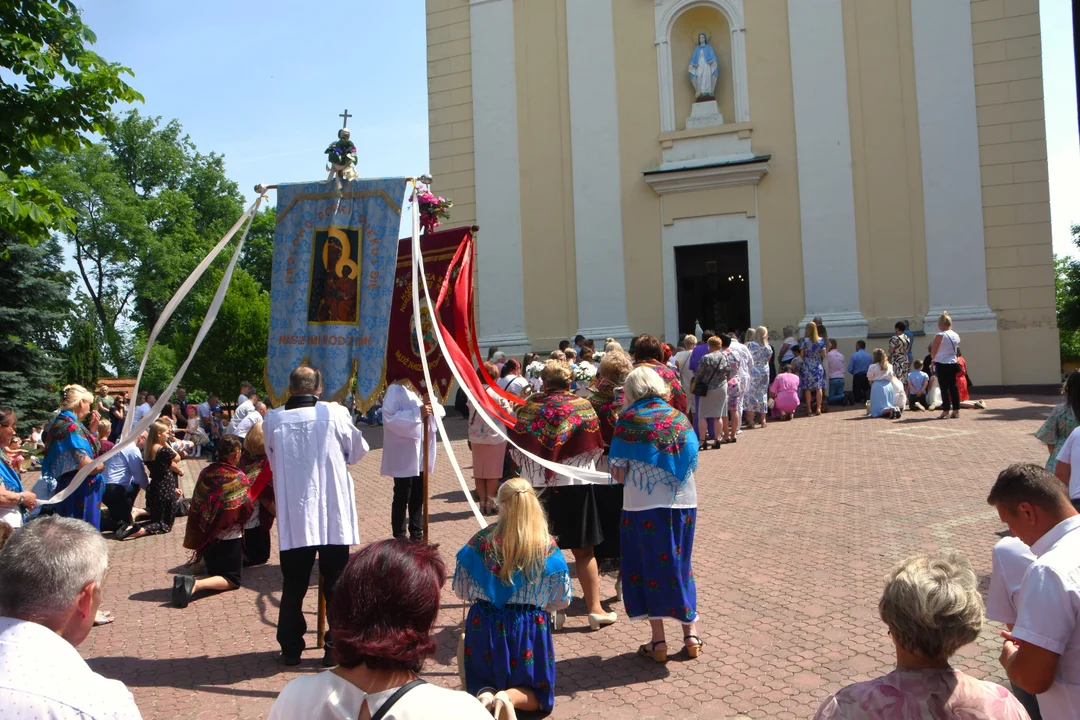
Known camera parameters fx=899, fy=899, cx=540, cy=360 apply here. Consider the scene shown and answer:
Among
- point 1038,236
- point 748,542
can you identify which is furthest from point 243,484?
point 1038,236

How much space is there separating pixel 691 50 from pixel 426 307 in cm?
1558

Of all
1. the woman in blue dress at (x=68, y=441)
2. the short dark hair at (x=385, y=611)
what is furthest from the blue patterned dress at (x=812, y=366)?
the short dark hair at (x=385, y=611)

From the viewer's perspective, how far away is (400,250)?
6.88 m

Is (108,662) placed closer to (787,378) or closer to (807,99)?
(787,378)

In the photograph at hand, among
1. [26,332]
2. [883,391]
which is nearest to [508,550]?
[883,391]

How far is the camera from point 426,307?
6883 millimetres

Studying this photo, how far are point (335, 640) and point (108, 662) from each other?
14.6 feet

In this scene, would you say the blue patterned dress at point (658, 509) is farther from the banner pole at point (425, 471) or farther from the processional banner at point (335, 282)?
the processional banner at point (335, 282)

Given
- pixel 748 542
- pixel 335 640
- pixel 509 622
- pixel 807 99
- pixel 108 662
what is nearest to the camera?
pixel 335 640

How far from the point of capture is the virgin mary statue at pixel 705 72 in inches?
778

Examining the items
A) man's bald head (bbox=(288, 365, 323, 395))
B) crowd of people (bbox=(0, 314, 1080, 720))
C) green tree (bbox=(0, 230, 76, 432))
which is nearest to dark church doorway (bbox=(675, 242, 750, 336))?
crowd of people (bbox=(0, 314, 1080, 720))

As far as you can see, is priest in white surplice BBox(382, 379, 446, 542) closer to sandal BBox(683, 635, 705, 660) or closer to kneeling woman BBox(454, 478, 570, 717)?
sandal BBox(683, 635, 705, 660)

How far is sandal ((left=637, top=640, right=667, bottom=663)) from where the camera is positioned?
5.29 m

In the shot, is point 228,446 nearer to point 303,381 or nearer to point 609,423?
point 303,381
